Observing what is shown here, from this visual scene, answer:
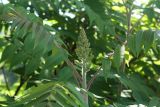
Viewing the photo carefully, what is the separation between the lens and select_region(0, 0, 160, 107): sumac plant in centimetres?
184

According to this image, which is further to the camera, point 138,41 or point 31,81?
point 31,81

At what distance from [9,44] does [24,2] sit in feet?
0.95

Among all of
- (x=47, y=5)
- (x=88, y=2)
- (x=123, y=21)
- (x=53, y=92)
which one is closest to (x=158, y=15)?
(x=123, y=21)

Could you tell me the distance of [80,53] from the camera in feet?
6.05

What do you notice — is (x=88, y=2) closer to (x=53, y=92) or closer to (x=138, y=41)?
(x=138, y=41)

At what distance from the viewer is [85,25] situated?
2967mm

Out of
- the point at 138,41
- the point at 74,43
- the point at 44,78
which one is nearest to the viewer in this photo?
the point at 138,41

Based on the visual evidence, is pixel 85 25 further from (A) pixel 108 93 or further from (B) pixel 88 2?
(A) pixel 108 93

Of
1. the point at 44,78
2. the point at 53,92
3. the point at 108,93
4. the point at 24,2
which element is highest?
the point at 24,2

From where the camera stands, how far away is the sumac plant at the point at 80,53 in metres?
1.84

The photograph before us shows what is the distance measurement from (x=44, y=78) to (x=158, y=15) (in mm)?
862

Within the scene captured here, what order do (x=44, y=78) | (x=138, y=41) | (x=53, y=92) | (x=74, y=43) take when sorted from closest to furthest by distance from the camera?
(x=53, y=92), (x=138, y=41), (x=44, y=78), (x=74, y=43)

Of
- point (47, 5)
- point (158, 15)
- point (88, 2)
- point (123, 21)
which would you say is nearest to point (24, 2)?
point (47, 5)

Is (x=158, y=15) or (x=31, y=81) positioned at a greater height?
(x=158, y=15)
